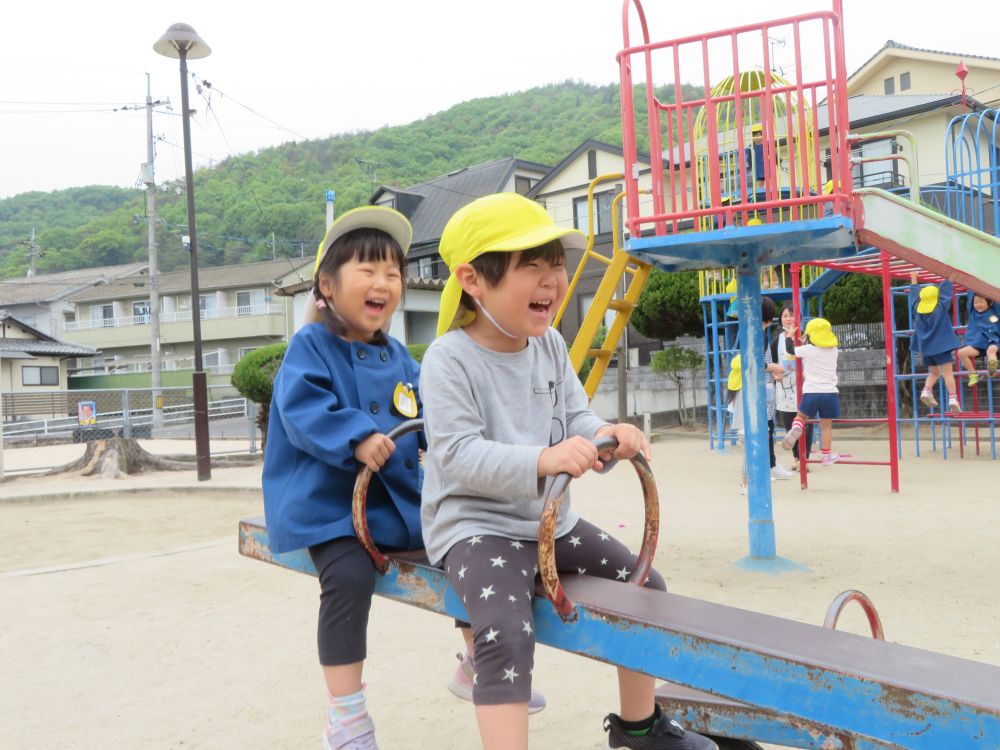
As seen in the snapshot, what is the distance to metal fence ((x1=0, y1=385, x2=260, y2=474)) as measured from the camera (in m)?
12.1

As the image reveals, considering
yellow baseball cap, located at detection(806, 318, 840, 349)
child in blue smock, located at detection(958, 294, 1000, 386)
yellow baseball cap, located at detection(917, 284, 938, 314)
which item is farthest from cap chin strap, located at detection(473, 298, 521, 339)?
child in blue smock, located at detection(958, 294, 1000, 386)

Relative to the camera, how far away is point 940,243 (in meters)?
3.93

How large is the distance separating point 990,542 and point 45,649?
4534 mm

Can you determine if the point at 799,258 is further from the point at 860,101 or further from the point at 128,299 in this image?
the point at 128,299

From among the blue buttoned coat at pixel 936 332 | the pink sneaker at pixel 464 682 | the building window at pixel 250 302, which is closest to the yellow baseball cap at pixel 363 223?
the pink sneaker at pixel 464 682

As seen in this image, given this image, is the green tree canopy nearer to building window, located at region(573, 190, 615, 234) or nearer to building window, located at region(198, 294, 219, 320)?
building window, located at region(573, 190, 615, 234)

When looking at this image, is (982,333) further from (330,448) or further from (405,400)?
(330,448)

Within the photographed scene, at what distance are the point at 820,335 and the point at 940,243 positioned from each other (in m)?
3.73

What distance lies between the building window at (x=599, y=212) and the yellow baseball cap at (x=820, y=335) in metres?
13.2

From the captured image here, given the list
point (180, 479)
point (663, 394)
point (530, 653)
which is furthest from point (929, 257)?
point (663, 394)

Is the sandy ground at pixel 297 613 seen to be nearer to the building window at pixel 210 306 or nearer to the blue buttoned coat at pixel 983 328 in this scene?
the blue buttoned coat at pixel 983 328

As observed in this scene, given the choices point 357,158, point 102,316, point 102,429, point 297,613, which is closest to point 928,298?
point 297,613

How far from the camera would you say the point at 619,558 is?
5.85 feet

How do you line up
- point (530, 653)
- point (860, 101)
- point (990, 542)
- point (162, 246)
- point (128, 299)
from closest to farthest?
point (530, 653)
point (990, 542)
point (860, 101)
point (128, 299)
point (162, 246)
